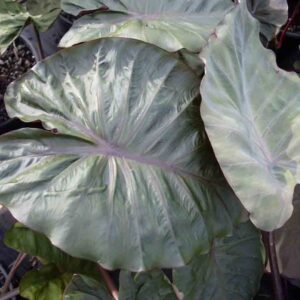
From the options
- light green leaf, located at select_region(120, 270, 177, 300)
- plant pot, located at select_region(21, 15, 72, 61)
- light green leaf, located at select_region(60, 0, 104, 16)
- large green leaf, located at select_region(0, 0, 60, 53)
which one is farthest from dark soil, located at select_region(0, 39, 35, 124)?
light green leaf, located at select_region(120, 270, 177, 300)

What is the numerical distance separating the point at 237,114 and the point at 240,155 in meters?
0.10

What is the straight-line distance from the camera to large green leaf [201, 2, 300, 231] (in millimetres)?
856

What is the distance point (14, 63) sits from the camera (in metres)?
1.91

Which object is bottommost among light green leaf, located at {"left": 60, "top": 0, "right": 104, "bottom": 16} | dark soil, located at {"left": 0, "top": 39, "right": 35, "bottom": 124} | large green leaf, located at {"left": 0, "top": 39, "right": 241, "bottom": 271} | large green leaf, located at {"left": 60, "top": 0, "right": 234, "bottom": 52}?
dark soil, located at {"left": 0, "top": 39, "right": 35, "bottom": 124}

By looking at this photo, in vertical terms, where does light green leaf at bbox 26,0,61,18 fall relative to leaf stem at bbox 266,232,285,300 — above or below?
above

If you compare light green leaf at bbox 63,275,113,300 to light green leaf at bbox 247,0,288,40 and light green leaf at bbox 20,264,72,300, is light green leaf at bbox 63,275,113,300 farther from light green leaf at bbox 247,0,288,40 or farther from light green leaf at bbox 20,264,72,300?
light green leaf at bbox 247,0,288,40

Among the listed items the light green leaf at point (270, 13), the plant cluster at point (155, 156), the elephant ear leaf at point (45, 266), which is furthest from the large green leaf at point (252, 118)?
the elephant ear leaf at point (45, 266)

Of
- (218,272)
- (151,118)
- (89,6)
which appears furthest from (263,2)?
(218,272)

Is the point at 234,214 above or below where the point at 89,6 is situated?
below

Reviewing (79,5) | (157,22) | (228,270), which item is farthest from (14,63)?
(228,270)

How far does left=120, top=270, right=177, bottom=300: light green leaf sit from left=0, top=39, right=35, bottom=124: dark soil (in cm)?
99

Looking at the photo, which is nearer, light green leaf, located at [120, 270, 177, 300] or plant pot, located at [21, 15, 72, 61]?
light green leaf, located at [120, 270, 177, 300]

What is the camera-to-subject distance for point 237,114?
3.17ft

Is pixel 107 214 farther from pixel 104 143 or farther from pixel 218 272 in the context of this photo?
pixel 218 272
